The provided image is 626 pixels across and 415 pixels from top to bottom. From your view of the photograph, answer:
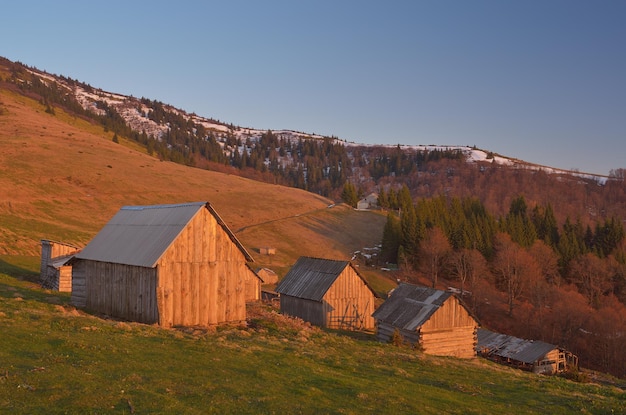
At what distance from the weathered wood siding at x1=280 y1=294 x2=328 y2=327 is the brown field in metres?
Result: 27.1

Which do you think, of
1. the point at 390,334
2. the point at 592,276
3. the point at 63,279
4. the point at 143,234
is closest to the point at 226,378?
the point at 143,234

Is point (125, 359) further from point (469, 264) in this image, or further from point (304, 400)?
point (469, 264)

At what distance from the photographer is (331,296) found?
46.3m

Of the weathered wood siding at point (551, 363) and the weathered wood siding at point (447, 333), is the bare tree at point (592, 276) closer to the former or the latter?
the weathered wood siding at point (551, 363)

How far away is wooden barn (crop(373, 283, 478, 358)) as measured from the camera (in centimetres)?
3716

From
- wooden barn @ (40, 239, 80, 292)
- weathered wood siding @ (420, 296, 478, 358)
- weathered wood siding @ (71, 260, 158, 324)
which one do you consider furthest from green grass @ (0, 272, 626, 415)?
wooden barn @ (40, 239, 80, 292)

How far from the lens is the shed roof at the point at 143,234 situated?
29.1 metres

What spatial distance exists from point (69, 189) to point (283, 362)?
301ft

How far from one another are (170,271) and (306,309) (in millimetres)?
21143

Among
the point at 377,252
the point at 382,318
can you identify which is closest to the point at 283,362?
the point at 382,318

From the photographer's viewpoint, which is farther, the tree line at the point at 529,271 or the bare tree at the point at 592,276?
the bare tree at the point at 592,276

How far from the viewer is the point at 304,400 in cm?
1464

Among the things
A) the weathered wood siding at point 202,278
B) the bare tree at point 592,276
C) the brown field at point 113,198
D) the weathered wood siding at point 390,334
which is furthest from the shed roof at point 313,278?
the bare tree at point 592,276

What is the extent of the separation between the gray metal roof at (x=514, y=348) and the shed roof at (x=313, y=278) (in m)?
14.4
